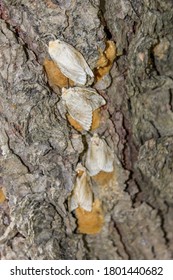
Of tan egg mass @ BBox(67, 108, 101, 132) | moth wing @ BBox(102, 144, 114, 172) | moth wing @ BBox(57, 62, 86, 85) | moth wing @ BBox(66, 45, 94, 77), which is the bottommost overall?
moth wing @ BBox(102, 144, 114, 172)

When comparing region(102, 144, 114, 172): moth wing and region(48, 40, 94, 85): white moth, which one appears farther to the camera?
region(102, 144, 114, 172): moth wing

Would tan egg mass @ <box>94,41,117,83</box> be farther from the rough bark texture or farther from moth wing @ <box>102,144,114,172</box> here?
moth wing @ <box>102,144,114,172</box>

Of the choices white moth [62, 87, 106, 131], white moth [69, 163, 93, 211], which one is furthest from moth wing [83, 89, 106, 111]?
white moth [69, 163, 93, 211]

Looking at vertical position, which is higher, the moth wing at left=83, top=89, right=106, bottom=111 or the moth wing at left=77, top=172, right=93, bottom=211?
the moth wing at left=83, top=89, right=106, bottom=111

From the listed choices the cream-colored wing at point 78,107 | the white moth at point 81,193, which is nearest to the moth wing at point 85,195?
the white moth at point 81,193

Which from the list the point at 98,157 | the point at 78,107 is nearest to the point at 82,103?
the point at 78,107

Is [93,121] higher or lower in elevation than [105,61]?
lower

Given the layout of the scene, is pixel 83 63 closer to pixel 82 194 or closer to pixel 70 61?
pixel 70 61
